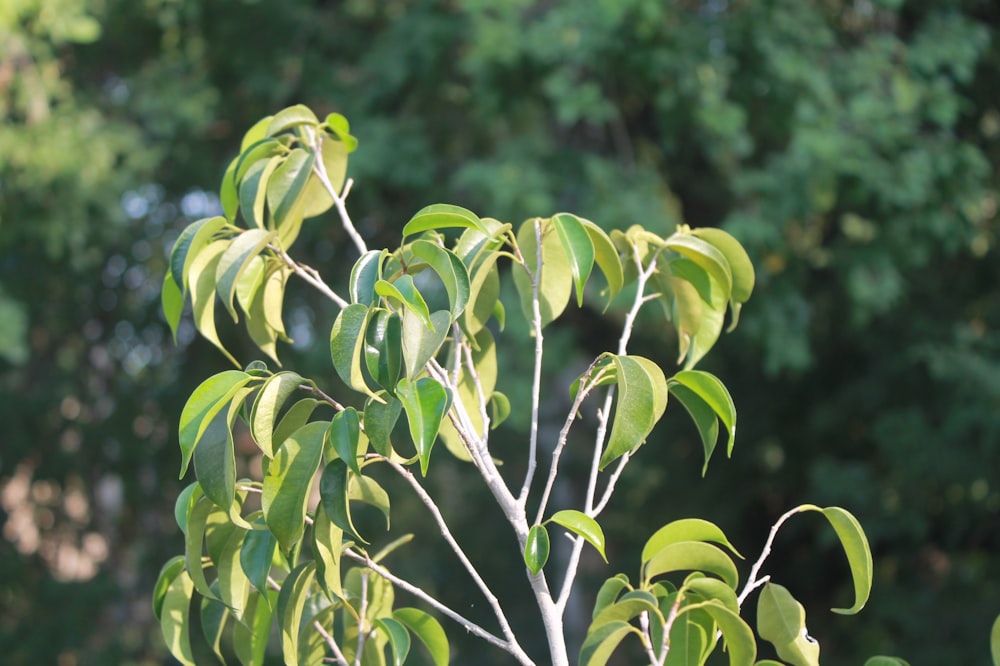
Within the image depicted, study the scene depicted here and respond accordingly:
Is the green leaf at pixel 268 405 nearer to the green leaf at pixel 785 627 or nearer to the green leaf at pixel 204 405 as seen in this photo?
the green leaf at pixel 204 405

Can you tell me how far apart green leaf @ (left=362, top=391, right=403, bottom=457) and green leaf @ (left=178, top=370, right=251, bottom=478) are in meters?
0.13

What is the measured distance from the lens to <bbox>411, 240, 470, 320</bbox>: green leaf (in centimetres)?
108

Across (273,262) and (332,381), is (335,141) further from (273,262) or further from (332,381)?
(332,381)

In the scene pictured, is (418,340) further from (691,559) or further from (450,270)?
(691,559)

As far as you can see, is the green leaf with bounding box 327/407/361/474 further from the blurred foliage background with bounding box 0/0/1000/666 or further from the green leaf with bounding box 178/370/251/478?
the blurred foliage background with bounding box 0/0/1000/666

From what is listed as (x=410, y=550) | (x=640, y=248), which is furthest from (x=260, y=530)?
(x=410, y=550)

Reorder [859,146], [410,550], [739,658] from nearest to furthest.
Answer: [739,658]
[859,146]
[410,550]

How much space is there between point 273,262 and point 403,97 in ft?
13.3

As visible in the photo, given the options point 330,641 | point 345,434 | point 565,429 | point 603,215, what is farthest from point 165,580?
point 603,215

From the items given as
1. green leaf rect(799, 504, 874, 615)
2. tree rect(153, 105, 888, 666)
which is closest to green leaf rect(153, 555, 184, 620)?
tree rect(153, 105, 888, 666)

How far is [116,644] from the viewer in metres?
6.03

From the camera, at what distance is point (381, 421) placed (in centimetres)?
106

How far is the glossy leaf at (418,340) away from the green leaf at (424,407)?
18 mm

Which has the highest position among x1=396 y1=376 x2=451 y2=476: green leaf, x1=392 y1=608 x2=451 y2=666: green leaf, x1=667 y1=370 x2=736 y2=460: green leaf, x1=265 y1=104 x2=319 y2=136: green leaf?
x1=265 y1=104 x2=319 y2=136: green leaf
